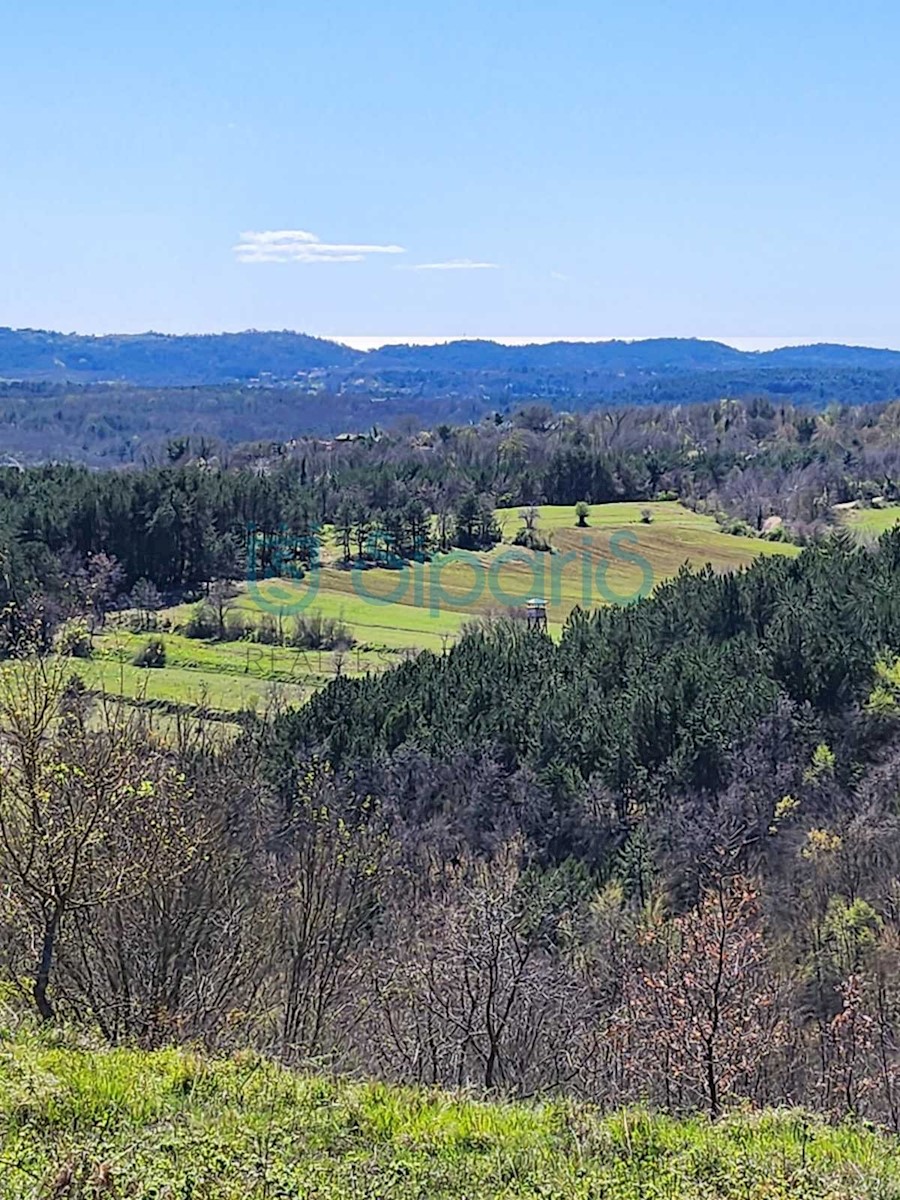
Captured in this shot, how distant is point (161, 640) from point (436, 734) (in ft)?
92.6

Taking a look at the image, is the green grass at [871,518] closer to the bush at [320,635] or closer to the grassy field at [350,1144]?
the bush at [320,635]

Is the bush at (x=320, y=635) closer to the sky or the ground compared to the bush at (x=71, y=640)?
closer to the ground

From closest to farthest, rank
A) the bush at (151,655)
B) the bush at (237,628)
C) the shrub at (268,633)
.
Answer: the bush at (151,655), the shrub at (268,633), the bush at (237,628)

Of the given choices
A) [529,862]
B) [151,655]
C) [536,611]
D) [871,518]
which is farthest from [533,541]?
[529,862]

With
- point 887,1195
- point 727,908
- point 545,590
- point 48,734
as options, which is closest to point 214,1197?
point 887,1195

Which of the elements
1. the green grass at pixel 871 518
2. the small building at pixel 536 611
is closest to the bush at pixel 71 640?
the small building at pixel 536 611

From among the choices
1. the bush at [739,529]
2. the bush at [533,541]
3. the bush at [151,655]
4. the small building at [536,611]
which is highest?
the bush at [739,529]

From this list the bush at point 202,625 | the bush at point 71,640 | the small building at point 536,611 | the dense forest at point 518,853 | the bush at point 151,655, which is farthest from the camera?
the small building at point 536,611

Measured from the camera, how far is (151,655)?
59.5 m

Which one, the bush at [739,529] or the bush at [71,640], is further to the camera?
the bush at [739,529]

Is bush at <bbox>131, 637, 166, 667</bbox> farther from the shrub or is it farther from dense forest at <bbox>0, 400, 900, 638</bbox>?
the shrub

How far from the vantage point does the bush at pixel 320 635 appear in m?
65.3

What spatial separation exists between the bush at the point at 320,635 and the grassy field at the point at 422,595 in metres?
0.75

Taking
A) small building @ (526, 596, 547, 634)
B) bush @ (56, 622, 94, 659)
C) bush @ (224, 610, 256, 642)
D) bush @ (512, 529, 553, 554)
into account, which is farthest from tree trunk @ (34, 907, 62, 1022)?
bush @ (512, 529, 553, 554)
